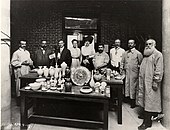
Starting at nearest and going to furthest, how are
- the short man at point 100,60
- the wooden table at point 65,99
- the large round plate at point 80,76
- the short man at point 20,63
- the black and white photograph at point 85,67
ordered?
the wooden table at point 65,99 → the black and white photograph at point 85,67 → the large round plate at point 80,76 → the short man at point 20,63 → the short man at point 100,60

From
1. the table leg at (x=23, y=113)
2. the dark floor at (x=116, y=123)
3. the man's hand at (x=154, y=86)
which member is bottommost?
the dark floor at (x=116, y=123)

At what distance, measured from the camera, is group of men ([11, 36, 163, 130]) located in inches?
71.9

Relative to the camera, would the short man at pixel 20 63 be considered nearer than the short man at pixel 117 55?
Yes

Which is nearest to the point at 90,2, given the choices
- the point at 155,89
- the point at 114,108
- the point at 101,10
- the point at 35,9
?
the point at 101,10

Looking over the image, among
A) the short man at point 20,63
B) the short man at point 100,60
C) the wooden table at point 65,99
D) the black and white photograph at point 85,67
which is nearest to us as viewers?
the wooden table at point 65,99

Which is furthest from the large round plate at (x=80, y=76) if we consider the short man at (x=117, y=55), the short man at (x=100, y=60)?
the short man at (x=117, y=55)

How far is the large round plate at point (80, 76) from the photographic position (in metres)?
1.91

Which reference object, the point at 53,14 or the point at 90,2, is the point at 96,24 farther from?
the point at 53,14

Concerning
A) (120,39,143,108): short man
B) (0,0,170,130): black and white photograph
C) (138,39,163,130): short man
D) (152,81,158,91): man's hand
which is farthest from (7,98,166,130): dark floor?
(152,81,158,91): man's hand

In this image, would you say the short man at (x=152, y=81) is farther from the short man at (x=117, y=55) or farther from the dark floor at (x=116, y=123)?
the short man at (x=117, y=55)

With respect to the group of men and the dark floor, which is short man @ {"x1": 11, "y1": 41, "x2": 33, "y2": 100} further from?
the dark floor

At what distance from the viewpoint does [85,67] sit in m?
2.00

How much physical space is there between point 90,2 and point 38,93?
2.34 m

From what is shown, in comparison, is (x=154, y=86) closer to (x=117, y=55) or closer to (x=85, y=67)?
(x=85, y=67)
